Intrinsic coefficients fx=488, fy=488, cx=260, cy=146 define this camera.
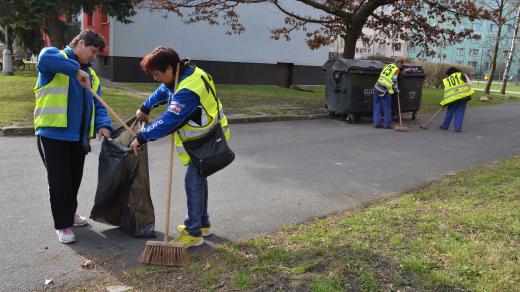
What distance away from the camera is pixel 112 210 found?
4.22 m

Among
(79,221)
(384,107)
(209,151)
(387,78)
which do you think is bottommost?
(79,221)

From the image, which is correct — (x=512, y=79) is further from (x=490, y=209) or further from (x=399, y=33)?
(x=490, y=209)

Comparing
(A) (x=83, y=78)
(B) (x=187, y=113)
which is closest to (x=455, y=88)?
(B) (x=187, y=113)

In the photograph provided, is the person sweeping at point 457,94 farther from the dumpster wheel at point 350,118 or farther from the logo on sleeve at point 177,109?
the logo on sleeve at point 177,109

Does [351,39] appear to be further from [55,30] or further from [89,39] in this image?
[89,39]

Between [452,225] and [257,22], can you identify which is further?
[257,22]

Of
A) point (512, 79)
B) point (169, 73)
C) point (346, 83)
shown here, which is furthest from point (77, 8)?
point (512, 79)

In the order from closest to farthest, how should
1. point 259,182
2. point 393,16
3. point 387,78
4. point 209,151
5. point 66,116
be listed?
1. point 209,151
2. point 66,116
3. point 259,182
4. point 387,78
5. point 393,16

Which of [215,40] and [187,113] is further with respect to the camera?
[215,40]

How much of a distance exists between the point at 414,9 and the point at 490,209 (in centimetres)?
1221

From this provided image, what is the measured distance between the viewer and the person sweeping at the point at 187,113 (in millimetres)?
3535

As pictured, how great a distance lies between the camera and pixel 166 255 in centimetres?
362

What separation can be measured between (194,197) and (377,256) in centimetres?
→ 149

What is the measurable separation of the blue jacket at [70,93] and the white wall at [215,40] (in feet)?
50.7
